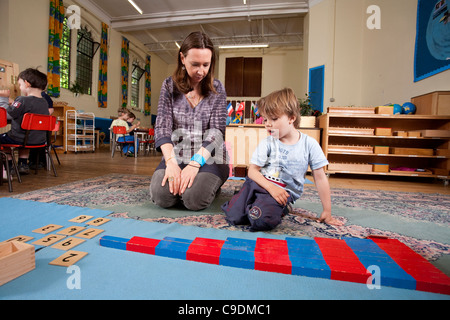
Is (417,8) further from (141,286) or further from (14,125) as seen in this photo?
(14,125)

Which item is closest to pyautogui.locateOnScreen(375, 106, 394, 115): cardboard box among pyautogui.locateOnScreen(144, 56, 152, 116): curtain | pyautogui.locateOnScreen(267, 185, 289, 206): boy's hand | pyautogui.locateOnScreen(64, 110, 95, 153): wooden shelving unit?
pyautogui.locateOnScreen(267, 185, 289, 206): boy's hand

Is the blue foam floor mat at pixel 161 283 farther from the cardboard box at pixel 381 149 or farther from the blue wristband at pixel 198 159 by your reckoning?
the cardboard box at pixel 381 149

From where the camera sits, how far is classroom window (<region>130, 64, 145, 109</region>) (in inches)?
355

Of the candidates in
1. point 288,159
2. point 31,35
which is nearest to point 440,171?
point 288,159

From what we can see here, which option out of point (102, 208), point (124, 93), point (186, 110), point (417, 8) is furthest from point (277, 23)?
point (102, 208)

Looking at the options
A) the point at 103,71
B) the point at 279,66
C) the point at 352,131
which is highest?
the point at 279,66

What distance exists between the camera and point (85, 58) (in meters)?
6.51

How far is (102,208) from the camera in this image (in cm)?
130

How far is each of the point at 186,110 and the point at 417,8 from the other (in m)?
3.87

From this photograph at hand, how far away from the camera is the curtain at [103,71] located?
6.89 m

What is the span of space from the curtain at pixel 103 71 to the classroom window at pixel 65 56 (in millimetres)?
975

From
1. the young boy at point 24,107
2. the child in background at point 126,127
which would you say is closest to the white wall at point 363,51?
the child in background at point 126,127

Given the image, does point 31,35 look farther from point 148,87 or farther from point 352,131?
point 352,131

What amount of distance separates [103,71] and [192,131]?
6890 mm
